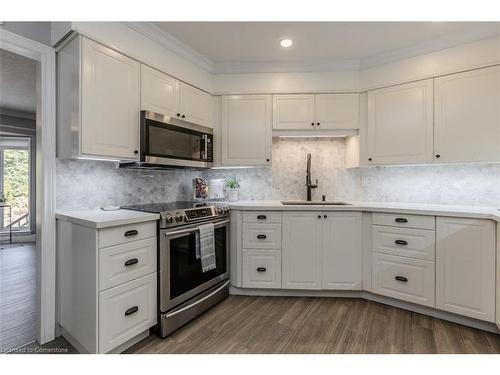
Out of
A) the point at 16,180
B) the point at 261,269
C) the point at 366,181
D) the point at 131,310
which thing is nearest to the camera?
the point at 131,310

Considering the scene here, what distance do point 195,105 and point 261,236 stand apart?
150 cm

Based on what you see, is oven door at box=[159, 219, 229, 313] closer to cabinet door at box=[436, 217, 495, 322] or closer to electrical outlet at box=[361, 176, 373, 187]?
electrical outlet at box=[361, 176, 373, 187]

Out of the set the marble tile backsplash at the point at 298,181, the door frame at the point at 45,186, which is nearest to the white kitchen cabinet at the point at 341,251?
the marble tile backsplash at the point at 298,181

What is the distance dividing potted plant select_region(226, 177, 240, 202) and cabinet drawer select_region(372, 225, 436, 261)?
1.49 metres

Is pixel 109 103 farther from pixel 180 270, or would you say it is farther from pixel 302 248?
pixel 302 248

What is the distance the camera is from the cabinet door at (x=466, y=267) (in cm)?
195

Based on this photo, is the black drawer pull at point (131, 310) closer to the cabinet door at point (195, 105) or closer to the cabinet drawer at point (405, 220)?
the cabinet door at point (195, 105)

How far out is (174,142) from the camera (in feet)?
7.80

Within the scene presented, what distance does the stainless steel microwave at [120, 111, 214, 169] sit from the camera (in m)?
2.14

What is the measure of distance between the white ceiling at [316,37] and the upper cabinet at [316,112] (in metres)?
0.39

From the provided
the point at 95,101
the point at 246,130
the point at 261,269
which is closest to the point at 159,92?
the point at 95,101

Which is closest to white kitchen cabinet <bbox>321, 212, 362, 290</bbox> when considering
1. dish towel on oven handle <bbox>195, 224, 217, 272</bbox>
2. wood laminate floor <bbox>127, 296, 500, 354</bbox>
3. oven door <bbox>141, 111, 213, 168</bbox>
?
wood laminate floor <bbox>127, 296, 500, 354</bbox>

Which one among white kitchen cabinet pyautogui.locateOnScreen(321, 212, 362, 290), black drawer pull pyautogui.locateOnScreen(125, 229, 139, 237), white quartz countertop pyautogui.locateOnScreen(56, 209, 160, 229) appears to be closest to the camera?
white quartz countertop pyautogui.locateOnScreen(56, 209, 160, 229)

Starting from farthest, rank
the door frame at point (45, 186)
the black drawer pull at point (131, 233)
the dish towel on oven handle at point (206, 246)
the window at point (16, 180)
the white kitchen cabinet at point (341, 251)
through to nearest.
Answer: the window at point (16, 180)
the white kitchen cabinet at point (341, 251)
the dish towel on oven handle at point (206, 246)
the door frame at point (45, 186)
the black drawer pull at point (131, 233)
